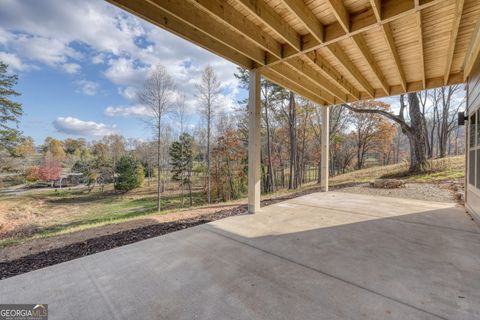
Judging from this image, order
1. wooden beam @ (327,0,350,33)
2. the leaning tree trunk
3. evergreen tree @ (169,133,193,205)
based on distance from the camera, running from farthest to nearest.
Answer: evergreen tree @ (169,133,193,205) → the leaning tree trunk → wooden beam @ (327,0,350,33)

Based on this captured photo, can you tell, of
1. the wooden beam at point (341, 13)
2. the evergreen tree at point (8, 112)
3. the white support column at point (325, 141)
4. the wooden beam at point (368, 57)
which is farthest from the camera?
the evergreen tree at point (8, 112)

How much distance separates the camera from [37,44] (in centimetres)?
697

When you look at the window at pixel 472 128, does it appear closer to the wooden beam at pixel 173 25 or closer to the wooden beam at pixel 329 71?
the wooden beam at pixel 329 71

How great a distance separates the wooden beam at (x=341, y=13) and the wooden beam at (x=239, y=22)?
3.39 ft

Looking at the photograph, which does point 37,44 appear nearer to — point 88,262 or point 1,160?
point 88,262

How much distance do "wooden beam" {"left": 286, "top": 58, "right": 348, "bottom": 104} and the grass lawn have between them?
3.59 m

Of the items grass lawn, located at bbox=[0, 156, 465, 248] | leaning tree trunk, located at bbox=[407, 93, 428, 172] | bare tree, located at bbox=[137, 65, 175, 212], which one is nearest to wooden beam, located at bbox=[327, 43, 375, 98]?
grass lawn, located at bbox=[0, 156, 465, 248]

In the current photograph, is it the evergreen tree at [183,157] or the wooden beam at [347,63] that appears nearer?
the wooden beam at [347,63]

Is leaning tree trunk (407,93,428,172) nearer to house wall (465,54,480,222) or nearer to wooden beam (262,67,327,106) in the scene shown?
house wall (465,54,480,222)

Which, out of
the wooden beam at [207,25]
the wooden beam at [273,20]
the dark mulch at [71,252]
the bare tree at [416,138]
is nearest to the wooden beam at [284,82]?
the wooden beam at [207,25]

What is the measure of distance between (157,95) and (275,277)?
12049mm

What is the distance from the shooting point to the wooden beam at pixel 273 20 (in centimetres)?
229

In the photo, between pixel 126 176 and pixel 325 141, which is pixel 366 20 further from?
pixel 126 176

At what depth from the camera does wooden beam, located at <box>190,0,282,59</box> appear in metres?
2.25
